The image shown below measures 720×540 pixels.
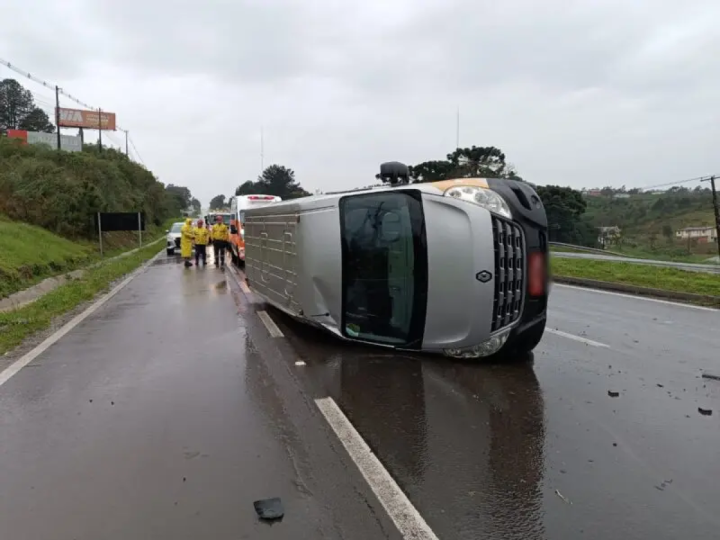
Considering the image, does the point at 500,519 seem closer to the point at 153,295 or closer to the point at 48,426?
the point at 48,426

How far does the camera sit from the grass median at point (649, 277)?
12636 millimetres

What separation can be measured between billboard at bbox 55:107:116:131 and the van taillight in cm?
8135

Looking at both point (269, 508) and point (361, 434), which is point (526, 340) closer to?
point (361, 434)

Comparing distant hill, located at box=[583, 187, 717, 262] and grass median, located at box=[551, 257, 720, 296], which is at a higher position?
distant hill, located at box=[583, 187, 717, 262]

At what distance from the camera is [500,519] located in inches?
126

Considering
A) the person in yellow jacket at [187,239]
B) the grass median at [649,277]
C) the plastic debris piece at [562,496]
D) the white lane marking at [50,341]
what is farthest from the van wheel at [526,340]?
the person in yellow jacket at [187,239]

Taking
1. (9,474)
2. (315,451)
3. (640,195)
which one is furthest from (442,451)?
(640,195)

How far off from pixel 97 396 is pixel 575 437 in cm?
431

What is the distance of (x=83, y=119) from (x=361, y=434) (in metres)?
85.1

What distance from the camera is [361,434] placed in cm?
442

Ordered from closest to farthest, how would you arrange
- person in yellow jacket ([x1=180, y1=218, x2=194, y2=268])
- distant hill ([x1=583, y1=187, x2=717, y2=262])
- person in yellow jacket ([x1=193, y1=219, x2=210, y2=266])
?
person in yellow jacket ([x1=193, y1=219, x2=210, y2=266]), person in yellow jacket ([x1=180, y1=218, x2=194, y2=268]), distant hill ([x1=583, y1=187, x2=717, y2=262])

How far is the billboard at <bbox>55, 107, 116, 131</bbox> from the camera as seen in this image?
76750 mm

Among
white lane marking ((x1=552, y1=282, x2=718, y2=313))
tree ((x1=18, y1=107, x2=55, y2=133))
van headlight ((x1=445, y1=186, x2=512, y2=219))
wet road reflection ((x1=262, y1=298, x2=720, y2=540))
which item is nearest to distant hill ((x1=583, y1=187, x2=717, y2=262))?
white lane marking ((x1=552, y1=282, x2=718, y2=313))

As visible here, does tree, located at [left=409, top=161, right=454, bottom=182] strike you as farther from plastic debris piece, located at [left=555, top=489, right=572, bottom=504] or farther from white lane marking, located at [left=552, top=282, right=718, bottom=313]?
plastic debris piece, located at [left=555, top=489, right=572, bottom=504]
